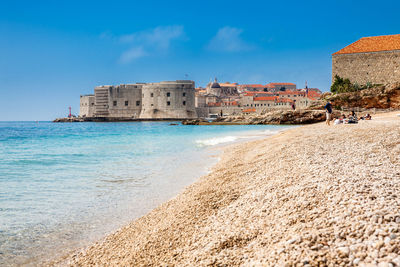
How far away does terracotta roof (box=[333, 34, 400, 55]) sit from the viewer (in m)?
30.0

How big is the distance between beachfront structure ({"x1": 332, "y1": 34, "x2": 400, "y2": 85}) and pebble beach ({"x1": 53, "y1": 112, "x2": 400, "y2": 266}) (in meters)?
29.9

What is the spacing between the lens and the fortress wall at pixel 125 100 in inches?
2502

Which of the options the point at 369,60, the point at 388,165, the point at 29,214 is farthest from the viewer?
the point at 369,60

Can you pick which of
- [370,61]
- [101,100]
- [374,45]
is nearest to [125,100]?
[101,100]

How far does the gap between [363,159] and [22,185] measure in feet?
20.8

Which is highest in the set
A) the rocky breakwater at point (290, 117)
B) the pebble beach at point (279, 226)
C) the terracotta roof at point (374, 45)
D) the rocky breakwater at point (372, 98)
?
the terracotta roof at point (374, 45)

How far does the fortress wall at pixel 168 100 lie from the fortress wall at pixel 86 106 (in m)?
15.5

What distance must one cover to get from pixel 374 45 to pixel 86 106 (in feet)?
195

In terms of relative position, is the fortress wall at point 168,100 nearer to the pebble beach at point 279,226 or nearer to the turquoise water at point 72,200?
the turquoise water at point 72,200

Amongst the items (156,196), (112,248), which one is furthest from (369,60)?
(112,248)

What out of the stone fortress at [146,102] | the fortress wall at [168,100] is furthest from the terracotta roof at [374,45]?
the fortress wall at [168,100]

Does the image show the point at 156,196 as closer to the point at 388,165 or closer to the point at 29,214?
the point at 29,214

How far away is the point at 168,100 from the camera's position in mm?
60812

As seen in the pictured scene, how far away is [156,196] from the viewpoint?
17.5 ft
